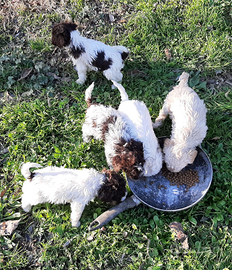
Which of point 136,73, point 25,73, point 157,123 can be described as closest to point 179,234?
point 157,123

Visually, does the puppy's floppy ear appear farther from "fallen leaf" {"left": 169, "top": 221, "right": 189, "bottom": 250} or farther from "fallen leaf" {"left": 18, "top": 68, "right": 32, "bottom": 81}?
"fallen leaf" {"left": 18, "top": 68, "right": 32, "bottom": 81}

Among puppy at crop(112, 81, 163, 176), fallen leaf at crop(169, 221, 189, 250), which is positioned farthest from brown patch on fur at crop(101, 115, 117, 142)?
fallen leaf at crop(169, 221, 189, 250)

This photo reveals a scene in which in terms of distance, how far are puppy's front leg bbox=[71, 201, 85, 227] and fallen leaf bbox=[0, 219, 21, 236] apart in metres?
0.85

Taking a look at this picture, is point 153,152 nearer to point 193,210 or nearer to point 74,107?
point 193,210

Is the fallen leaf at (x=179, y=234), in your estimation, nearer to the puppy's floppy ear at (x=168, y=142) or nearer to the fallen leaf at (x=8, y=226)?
the puppy's floppy ear at (x=168, y=142)

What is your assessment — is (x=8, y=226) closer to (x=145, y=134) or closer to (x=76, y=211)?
(x=76, y=211)

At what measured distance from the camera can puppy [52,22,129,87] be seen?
405cm

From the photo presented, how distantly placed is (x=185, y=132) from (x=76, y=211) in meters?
1.87

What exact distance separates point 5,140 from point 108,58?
233cm

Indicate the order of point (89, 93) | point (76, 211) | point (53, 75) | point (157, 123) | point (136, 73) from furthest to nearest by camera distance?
point (53, 75) < point (136, 73) < point (157, 123) < point (89, 93) < point (76, 211)

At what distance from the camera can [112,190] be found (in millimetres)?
3229

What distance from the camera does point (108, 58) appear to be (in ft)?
14.0

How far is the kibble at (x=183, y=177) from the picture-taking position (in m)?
3.52

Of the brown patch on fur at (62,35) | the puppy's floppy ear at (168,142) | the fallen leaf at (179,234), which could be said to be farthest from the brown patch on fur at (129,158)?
the brown patch on fur at (62,35)
